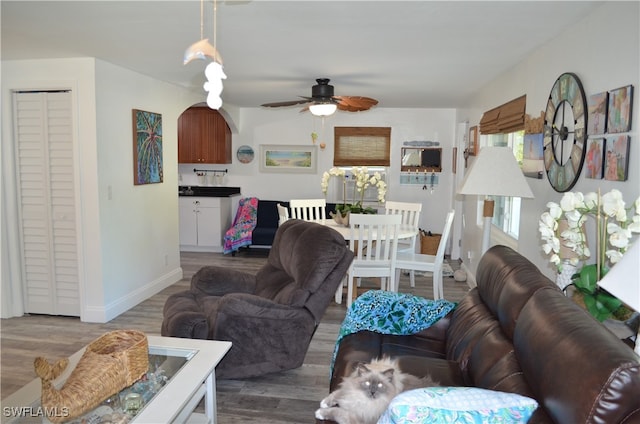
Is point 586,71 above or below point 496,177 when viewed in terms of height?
above

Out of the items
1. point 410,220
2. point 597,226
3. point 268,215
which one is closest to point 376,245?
point 410,220

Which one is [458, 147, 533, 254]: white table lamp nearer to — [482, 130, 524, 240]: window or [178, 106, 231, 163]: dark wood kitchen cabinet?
[482, 130, 524, 240]: window

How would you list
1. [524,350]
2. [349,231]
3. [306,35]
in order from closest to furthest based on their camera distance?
[524,350]
[306,35]
[349,231]

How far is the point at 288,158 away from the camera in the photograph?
290 inches

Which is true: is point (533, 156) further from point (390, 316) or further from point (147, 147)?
point (147, 147)

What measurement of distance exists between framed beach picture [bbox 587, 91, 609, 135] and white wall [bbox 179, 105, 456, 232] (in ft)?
15.4

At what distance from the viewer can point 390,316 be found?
260 cm

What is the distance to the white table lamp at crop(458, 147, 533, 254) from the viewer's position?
2.92 meters

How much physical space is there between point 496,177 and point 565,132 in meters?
0.47

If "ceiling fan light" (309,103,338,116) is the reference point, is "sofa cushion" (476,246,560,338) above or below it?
below

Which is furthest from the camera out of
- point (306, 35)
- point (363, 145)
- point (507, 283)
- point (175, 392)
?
point (363, 145)

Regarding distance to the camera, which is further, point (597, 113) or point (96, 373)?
point (597, 113)

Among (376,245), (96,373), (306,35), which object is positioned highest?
(306,35)

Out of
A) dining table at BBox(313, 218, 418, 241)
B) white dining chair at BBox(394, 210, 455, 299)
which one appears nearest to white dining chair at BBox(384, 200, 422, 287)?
dining table at BBox(313, 218, 418, 241)
